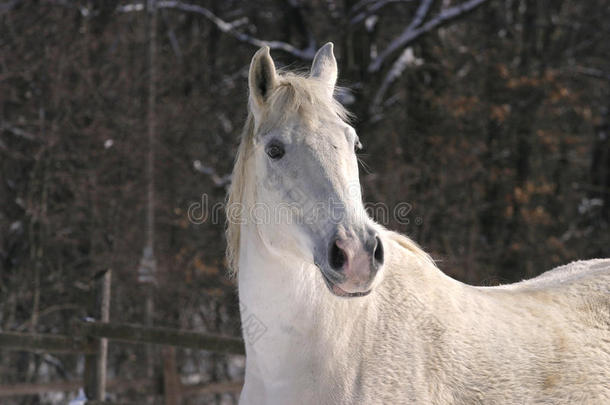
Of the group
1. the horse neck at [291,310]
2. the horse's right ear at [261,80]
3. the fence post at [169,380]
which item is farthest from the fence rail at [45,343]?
the horse's right ear at [261,80]

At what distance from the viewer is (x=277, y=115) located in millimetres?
2707

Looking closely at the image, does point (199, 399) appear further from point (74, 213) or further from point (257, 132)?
point (257, 132)

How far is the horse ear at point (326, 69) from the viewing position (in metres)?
3.04

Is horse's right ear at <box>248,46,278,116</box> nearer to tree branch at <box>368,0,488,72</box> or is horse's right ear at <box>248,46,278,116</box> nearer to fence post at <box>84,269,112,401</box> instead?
fence post at <box>84,269,112,401</box>

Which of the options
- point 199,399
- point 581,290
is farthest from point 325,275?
point 199,399

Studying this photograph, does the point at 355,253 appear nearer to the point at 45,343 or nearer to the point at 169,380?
the point at 45,343

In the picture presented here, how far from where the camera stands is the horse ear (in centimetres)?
304

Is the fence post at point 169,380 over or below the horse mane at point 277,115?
below

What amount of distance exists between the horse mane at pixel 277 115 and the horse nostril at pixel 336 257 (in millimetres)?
550

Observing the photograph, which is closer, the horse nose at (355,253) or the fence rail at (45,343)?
the horse nose at (355,253)

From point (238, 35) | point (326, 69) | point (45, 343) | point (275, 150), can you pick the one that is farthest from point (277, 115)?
point (238, 35)

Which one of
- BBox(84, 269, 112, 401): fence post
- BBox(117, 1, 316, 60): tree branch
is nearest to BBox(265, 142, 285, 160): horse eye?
BBox(84, 269, 112, 401): fence post

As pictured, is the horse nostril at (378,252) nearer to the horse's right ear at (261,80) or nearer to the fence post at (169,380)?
the horse's right ear at (261,80)

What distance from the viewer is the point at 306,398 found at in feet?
8.34
